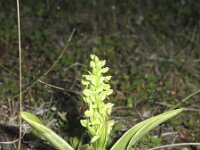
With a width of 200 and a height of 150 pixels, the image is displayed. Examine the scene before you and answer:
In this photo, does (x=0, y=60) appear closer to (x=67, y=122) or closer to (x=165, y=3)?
(x=67, y=122)

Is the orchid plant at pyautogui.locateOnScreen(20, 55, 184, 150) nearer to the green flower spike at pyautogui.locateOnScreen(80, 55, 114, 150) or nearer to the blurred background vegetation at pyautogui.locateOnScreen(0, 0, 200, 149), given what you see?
the green flower spike at pyautogui.locateOnScreen(80, 55, 114, 150)

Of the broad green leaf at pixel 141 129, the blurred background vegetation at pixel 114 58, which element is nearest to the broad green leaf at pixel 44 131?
the broad green leaf at pixel 141 129

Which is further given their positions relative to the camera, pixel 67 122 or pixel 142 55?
pixel 142 55

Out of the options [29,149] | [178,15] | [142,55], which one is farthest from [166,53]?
[29,149]

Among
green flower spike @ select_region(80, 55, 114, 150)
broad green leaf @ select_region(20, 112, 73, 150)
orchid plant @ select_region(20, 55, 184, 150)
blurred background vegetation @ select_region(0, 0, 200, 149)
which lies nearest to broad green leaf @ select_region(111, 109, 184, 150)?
orchid plant @ select_region(20, 55, 184, 150)

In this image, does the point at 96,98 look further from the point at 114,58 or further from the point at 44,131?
the point at 114,58

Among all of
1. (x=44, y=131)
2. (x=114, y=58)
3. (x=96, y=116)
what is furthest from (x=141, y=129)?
(x=114, y=58)
